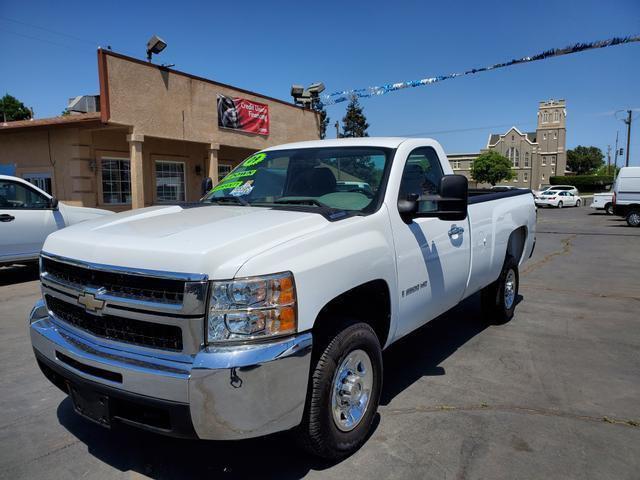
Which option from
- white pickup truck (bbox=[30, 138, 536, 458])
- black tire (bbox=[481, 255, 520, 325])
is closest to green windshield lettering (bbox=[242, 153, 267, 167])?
white pickup truck (bbox=[30, 138, 536, 458])

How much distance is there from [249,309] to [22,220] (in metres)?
7.70

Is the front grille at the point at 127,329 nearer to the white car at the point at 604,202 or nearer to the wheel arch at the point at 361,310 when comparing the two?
the wheel arch at the point at 361,310

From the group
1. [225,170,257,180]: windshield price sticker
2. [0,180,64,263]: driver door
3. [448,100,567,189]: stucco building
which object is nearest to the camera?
[225,170,257,180]: windshield price sticker

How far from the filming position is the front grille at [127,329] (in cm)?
242

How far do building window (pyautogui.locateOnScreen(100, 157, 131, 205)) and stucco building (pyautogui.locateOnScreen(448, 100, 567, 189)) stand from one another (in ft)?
281

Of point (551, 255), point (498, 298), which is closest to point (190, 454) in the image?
point (498, 298)

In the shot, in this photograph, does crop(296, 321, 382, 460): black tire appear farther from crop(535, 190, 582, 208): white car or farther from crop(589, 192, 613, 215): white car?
crop(535, 190, 582, 208): white car

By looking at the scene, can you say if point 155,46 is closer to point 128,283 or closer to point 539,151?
point 128,283

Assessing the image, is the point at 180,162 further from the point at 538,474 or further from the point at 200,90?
the point at 538,474

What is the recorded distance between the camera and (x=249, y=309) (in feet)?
7.67

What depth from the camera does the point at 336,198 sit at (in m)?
3.64

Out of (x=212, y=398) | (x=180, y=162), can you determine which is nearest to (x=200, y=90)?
(x=180, y=162)

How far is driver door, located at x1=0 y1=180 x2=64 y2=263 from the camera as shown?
26.9 ft

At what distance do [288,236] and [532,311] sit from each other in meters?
5.00
